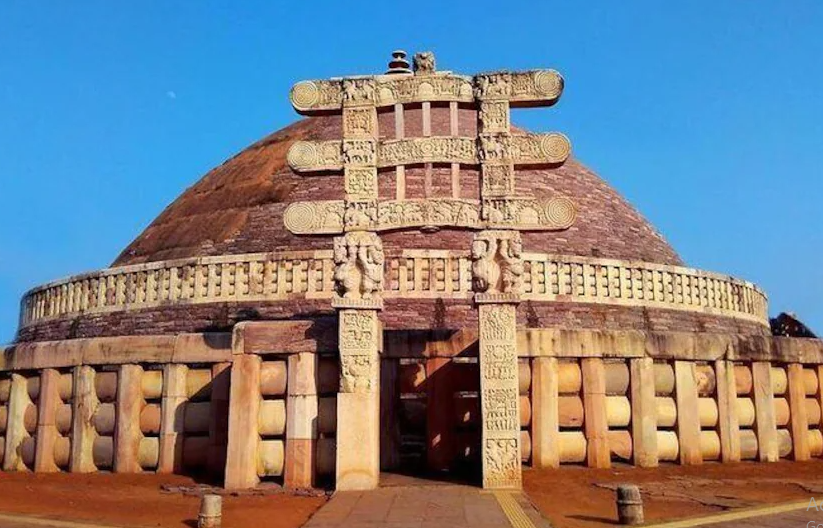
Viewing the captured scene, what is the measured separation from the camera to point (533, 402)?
9.06 meters

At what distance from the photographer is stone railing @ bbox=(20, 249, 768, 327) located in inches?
552

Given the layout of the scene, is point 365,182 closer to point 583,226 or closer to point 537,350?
point 537,350

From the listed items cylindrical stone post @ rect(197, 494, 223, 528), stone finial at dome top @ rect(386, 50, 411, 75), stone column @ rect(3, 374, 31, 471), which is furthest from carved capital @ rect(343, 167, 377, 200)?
stone finial at dome top @ rect(386, 50, 411, 75)

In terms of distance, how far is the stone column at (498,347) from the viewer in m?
8.03

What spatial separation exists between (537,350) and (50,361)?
21.0ft

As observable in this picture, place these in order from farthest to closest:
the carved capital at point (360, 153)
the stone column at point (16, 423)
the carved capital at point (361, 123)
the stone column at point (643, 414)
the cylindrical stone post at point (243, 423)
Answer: the stone column at point (16, 423), the stone column at point (643, 414), the carved capital at point (361, 123), the carved capital at point (360, 153), the cylindrical stone post at point (243, 423)

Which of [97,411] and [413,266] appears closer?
[97,411]

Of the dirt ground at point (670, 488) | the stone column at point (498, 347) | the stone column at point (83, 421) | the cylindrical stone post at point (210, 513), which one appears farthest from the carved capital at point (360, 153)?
the stone column at point (83, 421)

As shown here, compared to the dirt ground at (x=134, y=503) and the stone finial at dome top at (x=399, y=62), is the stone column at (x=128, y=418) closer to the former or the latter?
the dirt ground at (x=134, y=503)

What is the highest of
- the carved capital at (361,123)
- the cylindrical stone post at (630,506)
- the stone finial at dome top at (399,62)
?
the stone finial at dome top at (399,62)

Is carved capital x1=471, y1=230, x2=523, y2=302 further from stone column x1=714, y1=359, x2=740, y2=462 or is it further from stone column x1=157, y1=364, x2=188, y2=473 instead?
stone column x1=157, y1=364, x2=188, y2=473

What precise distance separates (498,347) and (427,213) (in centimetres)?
171

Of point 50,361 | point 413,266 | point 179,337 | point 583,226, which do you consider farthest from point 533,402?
point 583,226

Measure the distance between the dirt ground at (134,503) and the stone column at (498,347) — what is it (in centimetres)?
190
